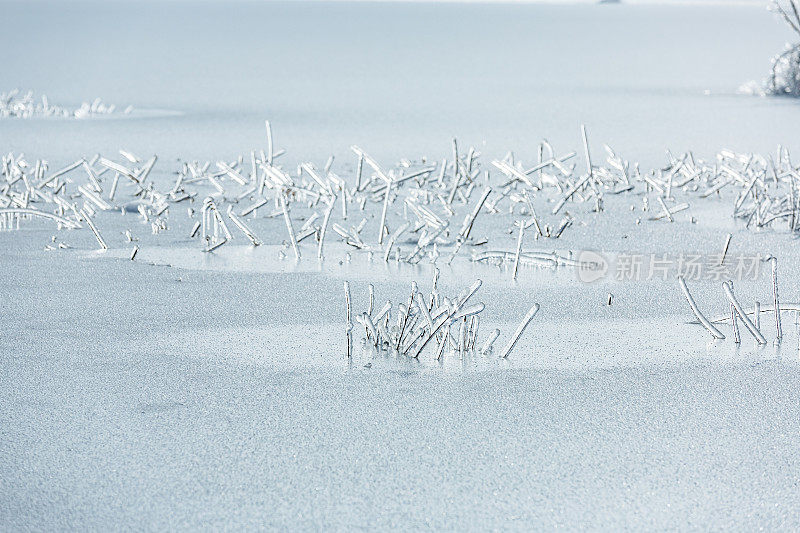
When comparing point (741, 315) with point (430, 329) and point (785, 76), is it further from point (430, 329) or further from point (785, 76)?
point (785, 76)

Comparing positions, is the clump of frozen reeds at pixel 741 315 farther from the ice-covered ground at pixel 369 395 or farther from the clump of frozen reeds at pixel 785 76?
the clump of frozen reeds at pixel 785 76

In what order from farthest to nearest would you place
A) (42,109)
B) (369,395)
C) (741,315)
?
(42,109)
(741,315)
(369,395)

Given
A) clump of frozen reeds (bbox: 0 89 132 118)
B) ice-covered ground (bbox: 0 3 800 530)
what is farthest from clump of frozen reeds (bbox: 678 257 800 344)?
clump of frozen reeds (bbox: 0 89 132 118)

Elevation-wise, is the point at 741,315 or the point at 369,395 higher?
the point at 741,315

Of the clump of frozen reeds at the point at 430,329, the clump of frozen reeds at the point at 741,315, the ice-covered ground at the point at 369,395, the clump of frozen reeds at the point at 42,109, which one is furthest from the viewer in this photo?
the clump of frozen reeds at the point at 42,109

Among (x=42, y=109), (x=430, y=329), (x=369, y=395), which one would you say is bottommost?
(x=369, y=395)

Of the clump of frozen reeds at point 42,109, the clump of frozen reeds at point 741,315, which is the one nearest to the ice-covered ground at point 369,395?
the clump of frozen reeds at point 741,315

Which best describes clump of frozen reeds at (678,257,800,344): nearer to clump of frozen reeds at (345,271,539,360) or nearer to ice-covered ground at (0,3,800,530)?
ice-covered ground at (0,3,800,530)

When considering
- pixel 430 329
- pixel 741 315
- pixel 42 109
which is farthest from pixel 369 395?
pixel 42 109

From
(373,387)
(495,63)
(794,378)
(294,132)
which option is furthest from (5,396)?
(495,63)

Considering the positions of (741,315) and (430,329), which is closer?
(430,329)

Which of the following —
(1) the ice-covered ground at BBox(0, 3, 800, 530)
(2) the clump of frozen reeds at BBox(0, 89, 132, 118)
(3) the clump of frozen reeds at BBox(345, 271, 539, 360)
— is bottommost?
(1) the ice-covered ground at BBox(0, 3, 800, 530)

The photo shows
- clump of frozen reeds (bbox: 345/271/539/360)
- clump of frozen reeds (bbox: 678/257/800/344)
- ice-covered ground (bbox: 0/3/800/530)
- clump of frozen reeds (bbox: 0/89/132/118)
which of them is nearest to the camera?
ice-covered ground (bbox: 0/3/800/530)

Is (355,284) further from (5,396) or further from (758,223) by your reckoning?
(758,223)
